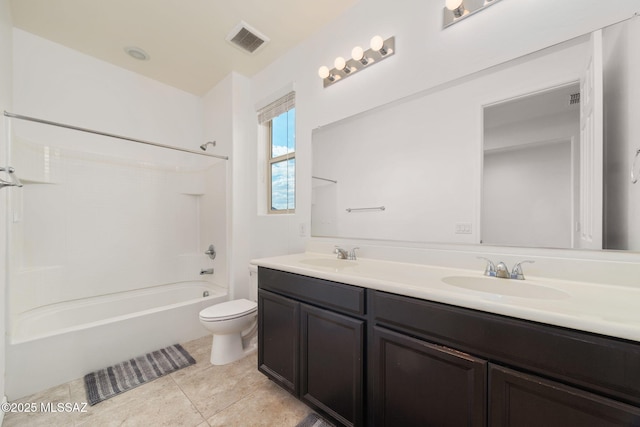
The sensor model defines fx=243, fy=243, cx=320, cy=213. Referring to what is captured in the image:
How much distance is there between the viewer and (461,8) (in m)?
1.30

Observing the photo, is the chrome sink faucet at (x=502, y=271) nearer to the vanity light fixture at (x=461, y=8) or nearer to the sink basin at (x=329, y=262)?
the sink basin at (x=329, y=262)

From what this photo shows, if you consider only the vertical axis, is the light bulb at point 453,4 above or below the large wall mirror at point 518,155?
above

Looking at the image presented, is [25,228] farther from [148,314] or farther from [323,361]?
[323,361]

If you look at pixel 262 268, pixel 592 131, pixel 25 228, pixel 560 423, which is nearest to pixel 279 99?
pixel 262 268

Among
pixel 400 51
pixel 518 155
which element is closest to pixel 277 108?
pixel 400 51

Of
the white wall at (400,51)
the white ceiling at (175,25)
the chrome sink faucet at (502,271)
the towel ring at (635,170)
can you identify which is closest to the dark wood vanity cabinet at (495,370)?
the chrome sink faucet at (502,271)

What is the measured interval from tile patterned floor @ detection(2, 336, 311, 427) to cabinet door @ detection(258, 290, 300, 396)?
15 centimetres

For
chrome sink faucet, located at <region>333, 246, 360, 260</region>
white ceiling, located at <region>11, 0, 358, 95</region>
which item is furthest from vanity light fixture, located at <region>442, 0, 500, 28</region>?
chrome sink faucet, located at <region>333, 246, 360, 260</region>

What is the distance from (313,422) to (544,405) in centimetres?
112

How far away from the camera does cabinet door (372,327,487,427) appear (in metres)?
0.80

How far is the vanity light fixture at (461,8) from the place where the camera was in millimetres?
1248

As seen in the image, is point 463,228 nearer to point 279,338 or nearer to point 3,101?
point 279,338

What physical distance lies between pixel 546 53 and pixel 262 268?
1.84 metres

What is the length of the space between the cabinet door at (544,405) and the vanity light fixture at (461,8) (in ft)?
5.38
